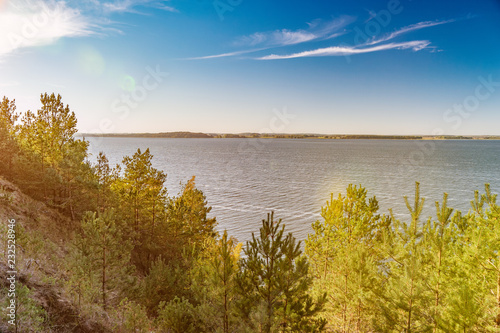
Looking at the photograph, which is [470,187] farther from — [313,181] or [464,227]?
[464,227]

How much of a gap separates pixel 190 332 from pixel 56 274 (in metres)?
6.44

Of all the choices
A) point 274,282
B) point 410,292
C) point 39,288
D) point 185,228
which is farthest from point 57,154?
point 410,292

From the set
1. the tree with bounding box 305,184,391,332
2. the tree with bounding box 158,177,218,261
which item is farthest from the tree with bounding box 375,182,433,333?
the tree with bounding box 158,177,218,261

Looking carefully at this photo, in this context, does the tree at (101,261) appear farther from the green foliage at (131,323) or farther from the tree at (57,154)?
the tree at (57,154)

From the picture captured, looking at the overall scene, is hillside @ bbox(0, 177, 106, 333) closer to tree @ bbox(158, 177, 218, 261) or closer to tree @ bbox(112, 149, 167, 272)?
tree @ bbox(112, 149, 167, 272)

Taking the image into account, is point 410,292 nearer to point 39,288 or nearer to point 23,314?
point 23,314

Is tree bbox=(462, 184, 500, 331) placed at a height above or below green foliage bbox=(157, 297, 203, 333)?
above

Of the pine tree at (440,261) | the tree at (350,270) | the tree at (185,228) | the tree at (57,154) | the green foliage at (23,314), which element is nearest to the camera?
the green foliage at (23,314)

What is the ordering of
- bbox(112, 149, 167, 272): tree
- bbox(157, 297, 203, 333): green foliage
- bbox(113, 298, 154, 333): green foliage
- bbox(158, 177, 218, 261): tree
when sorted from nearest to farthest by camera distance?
1. bbox(113, 298, 154, 333): green foliage
2. bbox(157, 297, 203, 333): green foliage
3. bbox(112, 149, 167, 272): tree
4. bbox(158, 177, 218, 261): tree

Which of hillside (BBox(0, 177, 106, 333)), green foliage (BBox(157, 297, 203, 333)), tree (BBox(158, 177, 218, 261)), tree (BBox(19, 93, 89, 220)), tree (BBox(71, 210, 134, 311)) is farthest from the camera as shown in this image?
tree (BBox(158, 177, 218, 261))

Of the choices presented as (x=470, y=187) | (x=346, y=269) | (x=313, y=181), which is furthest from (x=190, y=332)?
(x=470, y=187)

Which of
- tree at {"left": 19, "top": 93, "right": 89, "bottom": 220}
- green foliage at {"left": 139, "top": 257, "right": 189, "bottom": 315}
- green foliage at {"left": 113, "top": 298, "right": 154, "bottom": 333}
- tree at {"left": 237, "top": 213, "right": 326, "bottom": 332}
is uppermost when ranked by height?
tree at {"left": 19, "top": 93, "right": 89, "bottom": 220}

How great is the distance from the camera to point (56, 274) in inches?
471

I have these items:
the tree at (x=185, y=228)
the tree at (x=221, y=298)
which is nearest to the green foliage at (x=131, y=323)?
the tree at (x=221, y=298)
